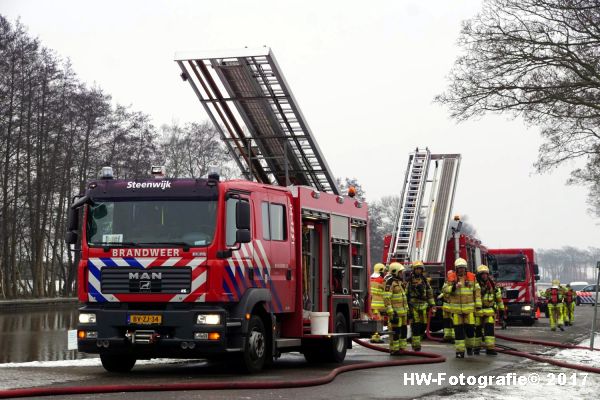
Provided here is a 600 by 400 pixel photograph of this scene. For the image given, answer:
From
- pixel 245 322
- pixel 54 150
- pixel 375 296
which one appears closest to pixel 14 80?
pixel 54 150

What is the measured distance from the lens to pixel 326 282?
14.8 metres

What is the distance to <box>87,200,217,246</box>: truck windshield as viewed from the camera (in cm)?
1204

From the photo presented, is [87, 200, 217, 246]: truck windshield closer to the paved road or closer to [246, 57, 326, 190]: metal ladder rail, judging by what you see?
the paved road

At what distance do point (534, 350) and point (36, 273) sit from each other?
1372 inches

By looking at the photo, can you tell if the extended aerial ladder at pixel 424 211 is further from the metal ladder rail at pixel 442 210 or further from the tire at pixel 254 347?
the tire at pixel 254 347

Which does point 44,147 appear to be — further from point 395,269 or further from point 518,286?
point 395,269

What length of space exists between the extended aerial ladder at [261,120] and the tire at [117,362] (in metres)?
3.81

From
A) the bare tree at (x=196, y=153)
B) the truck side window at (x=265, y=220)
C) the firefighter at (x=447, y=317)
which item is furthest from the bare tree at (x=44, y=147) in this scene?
the truck side window at (x=265, y=220)

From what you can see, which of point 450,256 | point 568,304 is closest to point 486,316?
point 450,256

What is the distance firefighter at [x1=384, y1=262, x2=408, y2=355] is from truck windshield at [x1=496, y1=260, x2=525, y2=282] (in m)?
15.8

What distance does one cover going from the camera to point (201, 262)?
39.0 ft

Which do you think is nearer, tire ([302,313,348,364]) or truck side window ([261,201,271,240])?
truck side window ([261,201,271,240])

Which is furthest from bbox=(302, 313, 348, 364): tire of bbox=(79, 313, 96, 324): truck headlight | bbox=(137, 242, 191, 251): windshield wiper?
bbox=(79, 313, 96, 324): truck headlight

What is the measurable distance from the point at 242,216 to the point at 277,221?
1.54 metres
